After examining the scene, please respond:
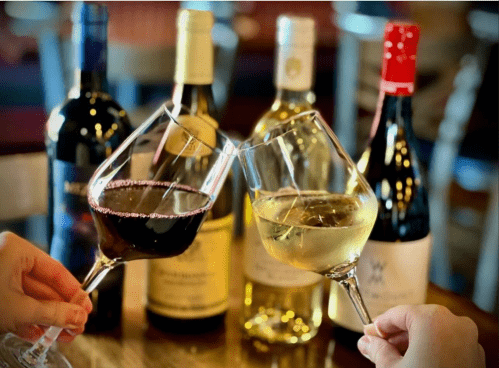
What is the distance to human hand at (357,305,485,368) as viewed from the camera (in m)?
0.73

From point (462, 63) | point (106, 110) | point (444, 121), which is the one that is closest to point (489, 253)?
point (444, 121)

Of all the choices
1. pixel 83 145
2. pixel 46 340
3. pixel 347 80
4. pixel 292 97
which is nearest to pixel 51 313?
pixel 46 340

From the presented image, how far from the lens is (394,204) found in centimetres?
102

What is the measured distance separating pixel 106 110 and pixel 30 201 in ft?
1.25

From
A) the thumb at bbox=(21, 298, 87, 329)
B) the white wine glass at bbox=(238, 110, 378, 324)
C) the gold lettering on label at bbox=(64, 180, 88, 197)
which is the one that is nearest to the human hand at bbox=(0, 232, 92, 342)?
the thumb at bbox=(21, 298, 87, 329)

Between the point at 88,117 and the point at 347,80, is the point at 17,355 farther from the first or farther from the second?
the point at 347,80

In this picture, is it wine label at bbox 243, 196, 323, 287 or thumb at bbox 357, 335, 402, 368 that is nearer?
thumb at bbox 357, 335, 402, 368

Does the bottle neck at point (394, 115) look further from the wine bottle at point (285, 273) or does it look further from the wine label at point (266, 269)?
the wine label at point (266, 269)

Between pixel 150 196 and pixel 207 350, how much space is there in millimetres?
234

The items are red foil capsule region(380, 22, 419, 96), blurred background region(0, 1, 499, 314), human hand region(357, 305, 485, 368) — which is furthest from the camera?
blurred background region(0, 1, 499, 314)

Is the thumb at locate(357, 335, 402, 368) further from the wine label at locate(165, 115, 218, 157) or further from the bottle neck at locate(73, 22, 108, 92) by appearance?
the bottle neck at locate(73, 22, 108, 92)

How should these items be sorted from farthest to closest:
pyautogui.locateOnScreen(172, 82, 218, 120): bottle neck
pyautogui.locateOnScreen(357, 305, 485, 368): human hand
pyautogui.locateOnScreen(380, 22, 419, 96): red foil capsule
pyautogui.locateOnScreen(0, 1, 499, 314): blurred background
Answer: pyautogui.locateOnScreen(0, 1, 499, 314): blurred background, pyautogui.locateOnScreen(172, 82, 218, 120): bottle neck, pyautogui.locateOnScreen(380, 22, 419, 96): red foil capsule, pyautogui.locateOnScreen(357, 305, 485, 368): human hand

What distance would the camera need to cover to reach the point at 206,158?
0.81 m

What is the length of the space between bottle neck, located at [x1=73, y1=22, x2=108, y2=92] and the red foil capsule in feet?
1.24
